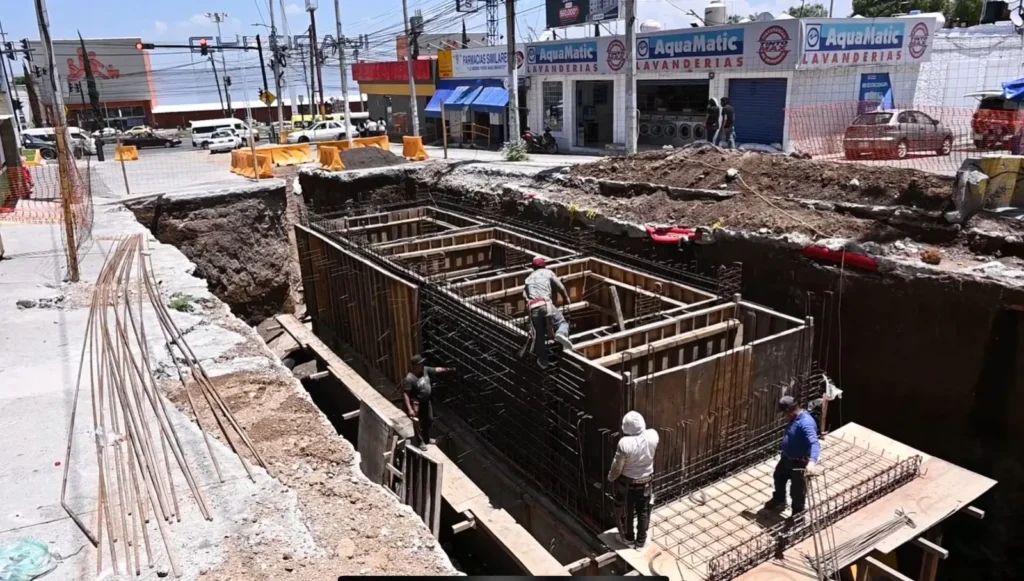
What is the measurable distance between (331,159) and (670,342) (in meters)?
16.2

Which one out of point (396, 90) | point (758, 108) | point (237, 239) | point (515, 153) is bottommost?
point (237, 239)

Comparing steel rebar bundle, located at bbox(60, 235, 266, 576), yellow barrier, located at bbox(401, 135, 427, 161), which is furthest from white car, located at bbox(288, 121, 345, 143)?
steel rebar bundle, located at bbox(60, 235, 266, 576)

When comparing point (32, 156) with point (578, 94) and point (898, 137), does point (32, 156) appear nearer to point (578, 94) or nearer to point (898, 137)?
point (578, 94)

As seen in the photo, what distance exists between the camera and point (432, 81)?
3853 cm

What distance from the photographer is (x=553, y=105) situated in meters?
31.7

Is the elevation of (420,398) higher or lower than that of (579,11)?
lower

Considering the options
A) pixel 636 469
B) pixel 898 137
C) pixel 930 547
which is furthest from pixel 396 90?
pixel 930 547

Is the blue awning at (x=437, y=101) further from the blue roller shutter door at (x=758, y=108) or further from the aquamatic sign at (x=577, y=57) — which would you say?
the blue roller shutter door at (x=758, y=108)

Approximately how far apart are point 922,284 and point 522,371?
5.22 m

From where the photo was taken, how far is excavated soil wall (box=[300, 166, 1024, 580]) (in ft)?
27.5

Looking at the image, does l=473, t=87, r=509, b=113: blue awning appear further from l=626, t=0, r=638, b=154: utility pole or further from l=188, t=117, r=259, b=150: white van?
l=188, t=117, r=259, b=150: white van

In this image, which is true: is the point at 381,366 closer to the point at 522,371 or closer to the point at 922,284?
the point at 522,371

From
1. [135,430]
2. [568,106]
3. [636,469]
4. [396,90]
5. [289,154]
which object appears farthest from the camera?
[396,90]

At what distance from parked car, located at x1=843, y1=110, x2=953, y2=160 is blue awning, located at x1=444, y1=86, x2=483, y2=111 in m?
19.9
